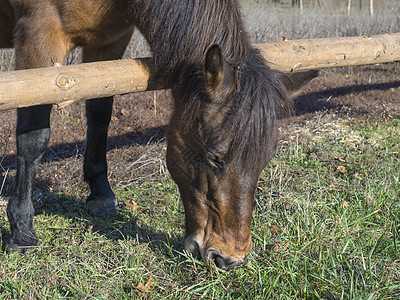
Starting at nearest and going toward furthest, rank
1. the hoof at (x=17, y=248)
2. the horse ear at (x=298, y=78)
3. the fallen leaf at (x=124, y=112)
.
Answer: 1. the horse ear at (x=298, y=78)
2. the hoof at (x=17, y=248)
3. the fallen leaf at (x=124, y=112)

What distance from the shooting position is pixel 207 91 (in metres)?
2.33

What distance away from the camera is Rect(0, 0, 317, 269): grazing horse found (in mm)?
2281

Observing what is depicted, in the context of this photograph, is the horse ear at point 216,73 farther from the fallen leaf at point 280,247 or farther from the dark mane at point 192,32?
the fallen leaf at point 280,247

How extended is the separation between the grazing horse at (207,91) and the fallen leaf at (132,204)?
3.36 feet

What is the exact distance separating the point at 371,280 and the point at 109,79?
1.93 meters

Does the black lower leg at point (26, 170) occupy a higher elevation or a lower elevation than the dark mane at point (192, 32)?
lower

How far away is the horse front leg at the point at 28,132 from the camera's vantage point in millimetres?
2902

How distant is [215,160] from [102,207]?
174 centimetres

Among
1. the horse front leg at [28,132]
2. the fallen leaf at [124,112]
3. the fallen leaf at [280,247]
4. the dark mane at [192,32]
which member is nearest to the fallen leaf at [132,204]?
the horse front leg at [28,132]

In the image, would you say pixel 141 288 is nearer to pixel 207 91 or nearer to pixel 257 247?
pixel 257 247

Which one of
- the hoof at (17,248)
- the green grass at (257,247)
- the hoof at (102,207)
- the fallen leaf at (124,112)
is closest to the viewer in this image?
the green grass at (257,247)

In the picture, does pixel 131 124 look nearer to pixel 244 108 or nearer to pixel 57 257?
pixel 57 257

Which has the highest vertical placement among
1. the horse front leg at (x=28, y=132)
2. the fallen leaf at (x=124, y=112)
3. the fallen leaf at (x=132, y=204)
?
the horse front leg at (x=28, y=132)

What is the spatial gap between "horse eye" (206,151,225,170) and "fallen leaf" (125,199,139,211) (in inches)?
62.1
